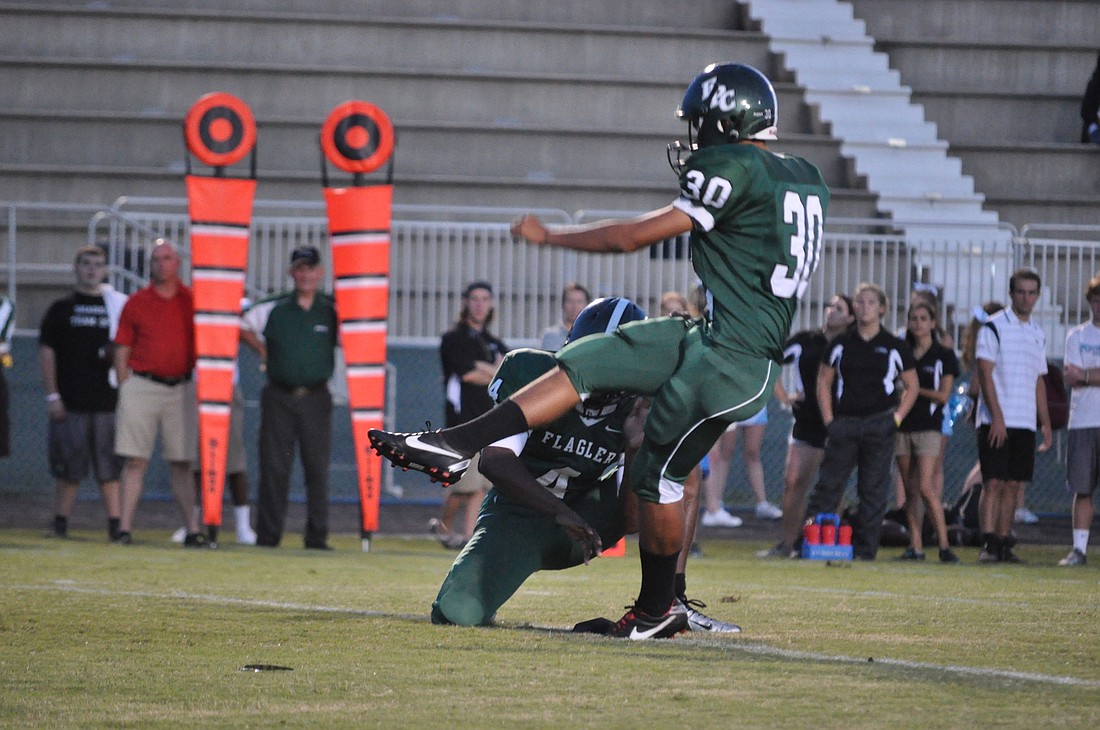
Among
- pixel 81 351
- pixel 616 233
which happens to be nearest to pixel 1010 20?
pixel 81 351

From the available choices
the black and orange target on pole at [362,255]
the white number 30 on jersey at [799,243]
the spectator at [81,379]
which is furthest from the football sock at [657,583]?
the spectator at [81,379]

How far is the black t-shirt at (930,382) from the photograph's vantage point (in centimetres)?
1090

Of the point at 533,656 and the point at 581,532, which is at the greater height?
the point at 581,532

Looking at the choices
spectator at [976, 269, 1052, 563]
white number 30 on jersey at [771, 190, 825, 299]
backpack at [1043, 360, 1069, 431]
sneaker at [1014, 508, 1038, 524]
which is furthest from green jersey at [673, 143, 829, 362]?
sneaker at [1014, 508, 1038, 524]

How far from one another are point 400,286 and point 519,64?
4.07 meters

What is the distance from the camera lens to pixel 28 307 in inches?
597

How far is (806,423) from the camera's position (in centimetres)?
1116

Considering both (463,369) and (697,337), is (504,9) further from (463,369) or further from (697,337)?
(697,337)

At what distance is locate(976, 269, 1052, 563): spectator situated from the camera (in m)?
10.4

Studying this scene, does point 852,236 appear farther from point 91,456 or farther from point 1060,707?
point 1060,707

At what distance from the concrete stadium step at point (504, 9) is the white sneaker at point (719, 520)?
7564mm

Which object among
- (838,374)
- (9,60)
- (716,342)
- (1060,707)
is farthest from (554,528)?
(9,60)

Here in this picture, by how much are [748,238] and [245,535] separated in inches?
264

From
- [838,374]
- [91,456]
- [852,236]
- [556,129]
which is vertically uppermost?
[556,129]
